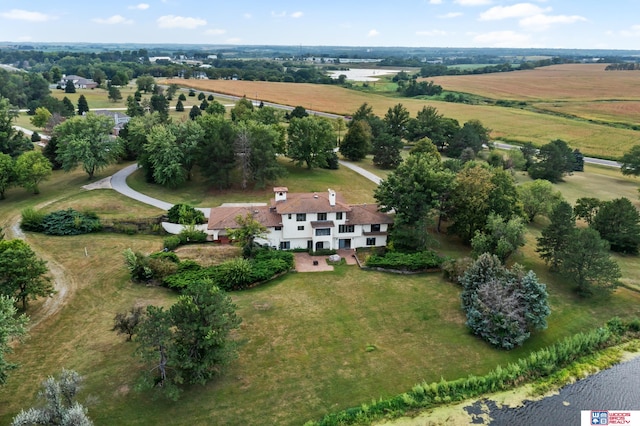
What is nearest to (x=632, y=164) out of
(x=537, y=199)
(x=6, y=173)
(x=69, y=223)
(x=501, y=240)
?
(x=537, y=199)

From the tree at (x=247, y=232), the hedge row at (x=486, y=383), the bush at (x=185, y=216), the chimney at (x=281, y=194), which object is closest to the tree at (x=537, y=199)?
the hedge row at (x=486, y=383)

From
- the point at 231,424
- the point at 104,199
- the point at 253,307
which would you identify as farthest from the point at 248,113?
the point at 231,424

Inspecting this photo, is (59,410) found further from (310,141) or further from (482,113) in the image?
(482,113)

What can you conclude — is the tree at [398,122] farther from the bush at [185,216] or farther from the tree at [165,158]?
the bush at [185,216]

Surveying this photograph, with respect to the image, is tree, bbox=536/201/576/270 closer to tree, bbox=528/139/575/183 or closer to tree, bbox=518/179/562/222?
tree, bbox=518/179/562/222

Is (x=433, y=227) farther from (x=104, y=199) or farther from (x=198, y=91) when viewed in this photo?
(x=198, y=91)

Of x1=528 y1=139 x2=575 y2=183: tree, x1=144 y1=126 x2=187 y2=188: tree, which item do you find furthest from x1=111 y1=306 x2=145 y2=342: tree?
x1=528 y1=139 x2=575 y2=183: tree

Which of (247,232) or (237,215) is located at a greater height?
(237,215)
